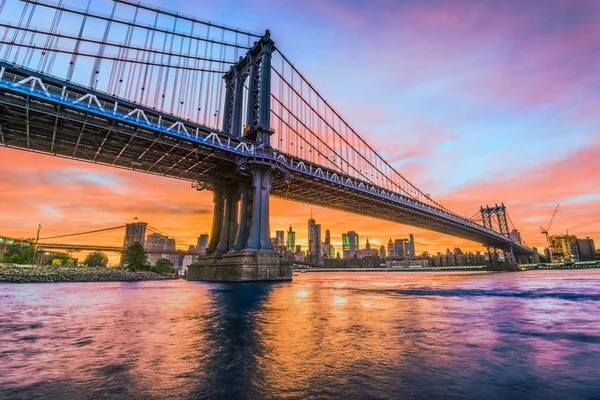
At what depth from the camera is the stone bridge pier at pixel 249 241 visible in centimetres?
3353

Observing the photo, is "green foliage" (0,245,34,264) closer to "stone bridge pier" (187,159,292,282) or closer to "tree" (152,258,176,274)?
"tree" (152,258,176,274)

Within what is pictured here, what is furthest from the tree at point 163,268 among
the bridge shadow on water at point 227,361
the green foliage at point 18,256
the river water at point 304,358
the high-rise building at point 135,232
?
the high-rise building at point 135,232

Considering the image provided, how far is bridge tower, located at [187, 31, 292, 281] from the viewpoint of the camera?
34.5 m

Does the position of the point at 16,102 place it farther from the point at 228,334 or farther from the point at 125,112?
Result: the point at 228,334

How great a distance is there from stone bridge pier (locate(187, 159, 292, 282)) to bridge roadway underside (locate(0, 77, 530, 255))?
2787mm

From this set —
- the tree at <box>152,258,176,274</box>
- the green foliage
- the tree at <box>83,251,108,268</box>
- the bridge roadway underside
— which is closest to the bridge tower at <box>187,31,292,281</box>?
the bridge roadway underside

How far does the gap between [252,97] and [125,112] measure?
56.5ft

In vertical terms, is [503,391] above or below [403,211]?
below

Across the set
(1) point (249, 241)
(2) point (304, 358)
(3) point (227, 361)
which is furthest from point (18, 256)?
(2) point (304, 358)

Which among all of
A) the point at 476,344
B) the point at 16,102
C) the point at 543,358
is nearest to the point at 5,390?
the point at 476,344

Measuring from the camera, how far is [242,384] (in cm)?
391

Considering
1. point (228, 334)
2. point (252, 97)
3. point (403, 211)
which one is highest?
point (252, 97)

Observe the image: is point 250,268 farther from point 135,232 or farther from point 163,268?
point 135,232

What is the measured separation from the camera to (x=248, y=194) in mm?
39250
